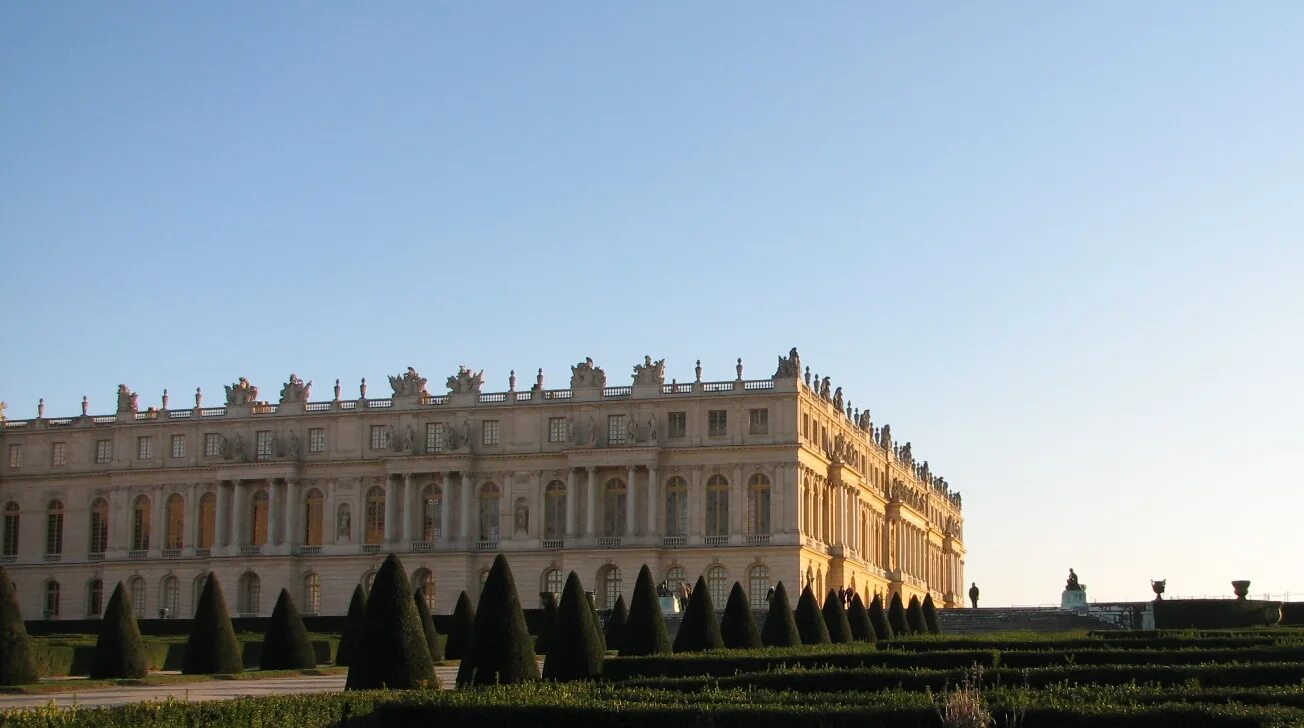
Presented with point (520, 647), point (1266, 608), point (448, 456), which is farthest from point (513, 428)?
point (520, 647)

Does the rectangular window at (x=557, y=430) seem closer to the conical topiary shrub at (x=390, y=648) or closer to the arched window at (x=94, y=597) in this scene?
the arched window at (x=94, y=597)

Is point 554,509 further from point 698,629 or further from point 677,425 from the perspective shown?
point 698,629

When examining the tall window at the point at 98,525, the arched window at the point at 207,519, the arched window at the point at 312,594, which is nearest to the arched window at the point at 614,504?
the arched window at the point at 312,594

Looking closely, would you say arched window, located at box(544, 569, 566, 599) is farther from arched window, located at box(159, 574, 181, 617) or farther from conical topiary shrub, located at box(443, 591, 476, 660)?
conical topiary shrub, located at box(443, 591, 476, 660)

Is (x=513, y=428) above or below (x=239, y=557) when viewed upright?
above

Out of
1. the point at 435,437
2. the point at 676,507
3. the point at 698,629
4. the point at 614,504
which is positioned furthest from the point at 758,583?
the point at 698,629

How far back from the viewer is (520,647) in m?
29.3

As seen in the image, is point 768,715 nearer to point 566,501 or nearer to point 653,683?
point 653,683

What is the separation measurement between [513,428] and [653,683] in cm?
5698

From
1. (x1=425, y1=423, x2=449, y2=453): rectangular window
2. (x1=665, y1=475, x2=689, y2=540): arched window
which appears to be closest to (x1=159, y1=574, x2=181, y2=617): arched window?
(x1=425, y1=423, x2=449, y2=453): rectangular window

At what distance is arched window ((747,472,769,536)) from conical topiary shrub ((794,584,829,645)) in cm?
3170

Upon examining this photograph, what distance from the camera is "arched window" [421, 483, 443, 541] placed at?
8150 centimetres

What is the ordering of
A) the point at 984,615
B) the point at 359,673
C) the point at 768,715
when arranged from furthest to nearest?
the point at 984,615
the point at 359,673
the point at 768,715

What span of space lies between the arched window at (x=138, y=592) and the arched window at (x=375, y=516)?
474 inches
